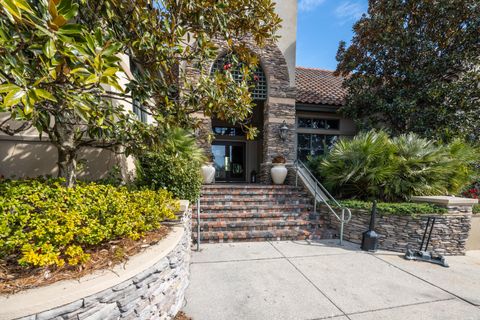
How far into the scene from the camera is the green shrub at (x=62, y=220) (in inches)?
77.0

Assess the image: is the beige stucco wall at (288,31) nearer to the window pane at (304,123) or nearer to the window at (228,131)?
the window pane at (304,123)

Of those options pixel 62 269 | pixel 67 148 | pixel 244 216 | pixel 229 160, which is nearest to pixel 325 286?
pixel 244 216

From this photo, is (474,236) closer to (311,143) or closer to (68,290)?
(311,143)

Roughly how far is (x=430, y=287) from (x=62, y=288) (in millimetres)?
5035

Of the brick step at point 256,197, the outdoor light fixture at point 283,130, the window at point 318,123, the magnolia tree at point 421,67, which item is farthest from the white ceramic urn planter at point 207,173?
the magnolia tree at point 421,67

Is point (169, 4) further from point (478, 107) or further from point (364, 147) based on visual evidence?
point (478, 107)

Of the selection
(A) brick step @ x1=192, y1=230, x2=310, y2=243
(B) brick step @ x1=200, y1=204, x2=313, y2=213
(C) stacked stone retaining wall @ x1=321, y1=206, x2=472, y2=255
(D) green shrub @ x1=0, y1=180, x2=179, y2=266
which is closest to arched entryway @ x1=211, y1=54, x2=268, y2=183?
(B) brick step @ x1=200, y1=204, x2=313, y2=213

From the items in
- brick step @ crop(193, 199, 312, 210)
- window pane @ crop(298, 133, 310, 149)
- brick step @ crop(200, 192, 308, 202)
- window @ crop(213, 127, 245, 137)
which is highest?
window @ crop(213, 127, 245, 137)

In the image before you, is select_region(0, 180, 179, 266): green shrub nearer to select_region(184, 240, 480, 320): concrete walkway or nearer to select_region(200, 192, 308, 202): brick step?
select_region(184, 240, 480, 320): concrete walkway

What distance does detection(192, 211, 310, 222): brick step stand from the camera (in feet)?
19.4

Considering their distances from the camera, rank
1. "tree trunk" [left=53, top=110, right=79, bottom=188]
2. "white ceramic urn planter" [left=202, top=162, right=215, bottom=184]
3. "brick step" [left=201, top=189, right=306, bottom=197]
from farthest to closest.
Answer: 1. "white ceramic urn planter" [left=202, top=162, right=215, bottom=184]
2. "brick step" [left=201, top=189, right=306, bottom=197]
3. "tree trunk" [left=53, top=110, right=79, bottom=188]

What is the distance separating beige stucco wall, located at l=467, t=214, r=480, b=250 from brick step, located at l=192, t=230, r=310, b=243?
14.0ft

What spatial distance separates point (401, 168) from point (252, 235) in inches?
185

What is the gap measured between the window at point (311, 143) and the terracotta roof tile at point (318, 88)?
169 cm
